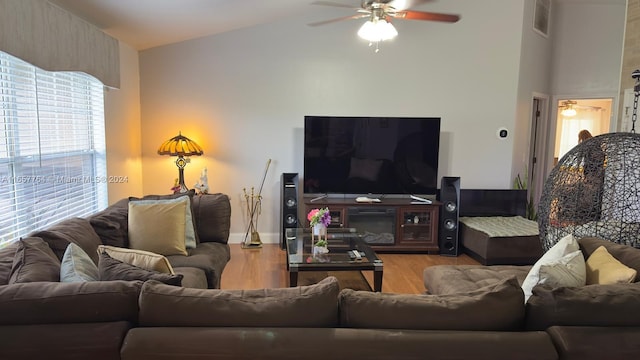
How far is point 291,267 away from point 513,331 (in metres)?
1.79

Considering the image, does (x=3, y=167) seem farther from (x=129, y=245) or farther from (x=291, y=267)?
(x=291, y=267)

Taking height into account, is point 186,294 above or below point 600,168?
below

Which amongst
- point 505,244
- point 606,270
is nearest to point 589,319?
point 606,270

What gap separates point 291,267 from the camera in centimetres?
317

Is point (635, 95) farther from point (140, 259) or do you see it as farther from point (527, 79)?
point (140, 259)

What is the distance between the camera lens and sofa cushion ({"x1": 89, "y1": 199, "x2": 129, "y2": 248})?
3016mm

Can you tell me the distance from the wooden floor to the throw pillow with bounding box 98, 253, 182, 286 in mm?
2062

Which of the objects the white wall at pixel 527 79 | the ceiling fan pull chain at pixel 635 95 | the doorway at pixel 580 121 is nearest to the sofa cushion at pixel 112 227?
the ceiling fan pull chain at pixel 635 95

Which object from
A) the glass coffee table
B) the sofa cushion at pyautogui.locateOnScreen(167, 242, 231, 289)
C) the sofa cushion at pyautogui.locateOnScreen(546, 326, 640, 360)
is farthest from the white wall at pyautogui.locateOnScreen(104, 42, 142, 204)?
the sofa cushion at pyautogui.locateOnScreen(546, 326, 640, 360)

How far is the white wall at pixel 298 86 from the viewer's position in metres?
5.18

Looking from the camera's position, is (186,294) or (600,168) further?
(600,168)

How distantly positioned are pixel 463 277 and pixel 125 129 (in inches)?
148

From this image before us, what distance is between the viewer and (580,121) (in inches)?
336

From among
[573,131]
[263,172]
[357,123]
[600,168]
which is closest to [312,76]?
[357,123]
